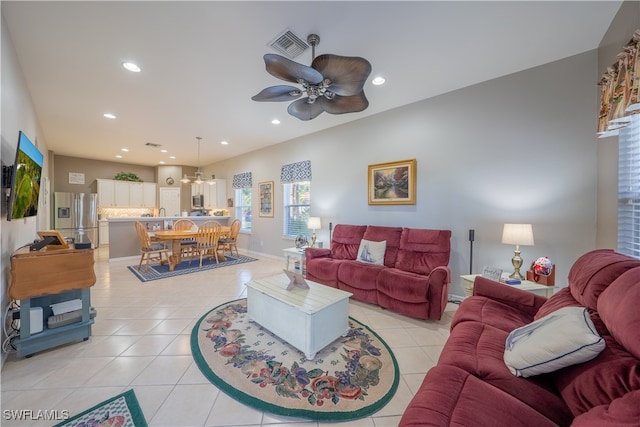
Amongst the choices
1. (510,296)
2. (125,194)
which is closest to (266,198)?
(510,296)

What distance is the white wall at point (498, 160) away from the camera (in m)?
2.46

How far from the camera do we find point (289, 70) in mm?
1761

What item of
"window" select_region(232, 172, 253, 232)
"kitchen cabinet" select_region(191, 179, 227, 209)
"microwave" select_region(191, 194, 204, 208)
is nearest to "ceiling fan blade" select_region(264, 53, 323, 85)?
"window" select_region(232, 172, 253, 232)

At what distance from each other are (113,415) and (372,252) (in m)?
2.89

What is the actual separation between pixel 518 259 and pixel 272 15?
329 cm

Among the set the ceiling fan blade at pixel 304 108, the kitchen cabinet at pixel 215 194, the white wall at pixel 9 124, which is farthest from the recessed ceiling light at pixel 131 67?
the kitchen cabinet at pixel 215 194

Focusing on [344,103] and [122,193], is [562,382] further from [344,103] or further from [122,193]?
[122,193]

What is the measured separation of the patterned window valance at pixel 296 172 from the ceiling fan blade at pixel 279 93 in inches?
112

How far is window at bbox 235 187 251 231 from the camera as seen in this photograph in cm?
681

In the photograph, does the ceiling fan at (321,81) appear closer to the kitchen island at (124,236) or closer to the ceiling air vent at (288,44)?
the ceiling air vent at (288,44)

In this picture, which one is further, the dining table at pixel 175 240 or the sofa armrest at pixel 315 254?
the dining table at pixel 175 240

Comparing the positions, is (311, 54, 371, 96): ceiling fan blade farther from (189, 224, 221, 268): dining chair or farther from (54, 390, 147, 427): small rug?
(189, 224, 221, 268): dining chair

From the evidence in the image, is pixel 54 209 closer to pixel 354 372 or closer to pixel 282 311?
pixel 282 311

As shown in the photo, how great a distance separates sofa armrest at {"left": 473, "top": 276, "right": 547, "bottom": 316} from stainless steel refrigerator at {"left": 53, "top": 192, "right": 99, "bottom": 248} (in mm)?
8964
